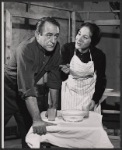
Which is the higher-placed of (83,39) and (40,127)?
(83,39)

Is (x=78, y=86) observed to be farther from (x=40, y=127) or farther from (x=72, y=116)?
(x=40, y=127)

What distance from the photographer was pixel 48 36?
2.35 m

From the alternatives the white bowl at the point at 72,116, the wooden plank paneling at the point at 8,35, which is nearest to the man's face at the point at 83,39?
the wooden plank paneling at the point at 8,35

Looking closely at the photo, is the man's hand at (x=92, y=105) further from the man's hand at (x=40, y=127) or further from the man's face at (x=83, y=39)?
the man's hand at (x=40, y=127)

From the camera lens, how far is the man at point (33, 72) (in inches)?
86.1

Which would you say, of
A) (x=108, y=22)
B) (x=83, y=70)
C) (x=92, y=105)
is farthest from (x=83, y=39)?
(x=92, y=105)

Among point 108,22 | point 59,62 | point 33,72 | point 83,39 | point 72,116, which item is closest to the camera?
point 72,116

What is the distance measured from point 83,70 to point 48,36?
0.75 metres

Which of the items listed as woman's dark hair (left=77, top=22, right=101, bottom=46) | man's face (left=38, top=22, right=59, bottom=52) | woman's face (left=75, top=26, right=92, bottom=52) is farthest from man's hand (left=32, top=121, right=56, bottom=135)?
woman's dark hair (left=77, top=22, right=101, bottom=46)

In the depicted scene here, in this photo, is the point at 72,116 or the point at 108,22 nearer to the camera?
the point at 72,116

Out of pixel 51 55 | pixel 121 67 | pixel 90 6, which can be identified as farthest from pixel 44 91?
pixel 90 6

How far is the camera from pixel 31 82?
7.22 ft

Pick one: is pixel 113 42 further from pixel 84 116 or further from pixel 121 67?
pixel 84 116

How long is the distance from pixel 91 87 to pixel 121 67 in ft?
1.84
